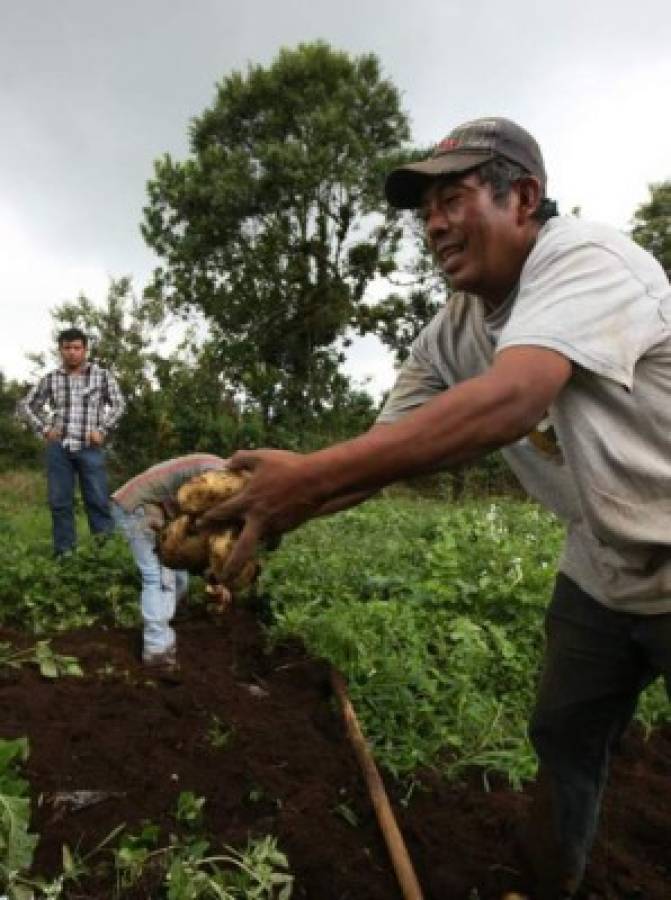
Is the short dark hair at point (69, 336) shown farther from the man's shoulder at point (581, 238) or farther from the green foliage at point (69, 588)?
the man's shoulder at point (581, 238)

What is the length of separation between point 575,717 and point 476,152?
1682 mm

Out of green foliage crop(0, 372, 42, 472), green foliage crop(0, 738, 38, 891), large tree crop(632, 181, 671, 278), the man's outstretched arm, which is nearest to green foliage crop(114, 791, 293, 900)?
green foliage crop(0, 738, 38, 891)

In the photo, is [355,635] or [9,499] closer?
[355,635]

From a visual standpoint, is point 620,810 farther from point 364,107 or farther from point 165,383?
point 364,107

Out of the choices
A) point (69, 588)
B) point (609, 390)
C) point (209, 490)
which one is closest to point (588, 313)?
point (609, 390)

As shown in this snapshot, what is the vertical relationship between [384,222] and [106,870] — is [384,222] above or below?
above

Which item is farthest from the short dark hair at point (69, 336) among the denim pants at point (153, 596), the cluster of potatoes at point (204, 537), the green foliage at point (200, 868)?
the cluster of potatoes at point (204, 537)

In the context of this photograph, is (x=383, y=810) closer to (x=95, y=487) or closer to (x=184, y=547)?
(x=184, y=547)

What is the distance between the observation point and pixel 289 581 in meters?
6.64

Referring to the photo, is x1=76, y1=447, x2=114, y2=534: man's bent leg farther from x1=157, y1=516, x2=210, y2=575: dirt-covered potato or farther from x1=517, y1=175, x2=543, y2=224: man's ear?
x1=517, y1=175, x2=543, y2=224: man's ear

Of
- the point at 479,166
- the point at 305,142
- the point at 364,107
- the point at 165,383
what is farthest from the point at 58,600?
the point at 364,107

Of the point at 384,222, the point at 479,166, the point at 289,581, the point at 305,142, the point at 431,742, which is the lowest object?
the point at 431,742

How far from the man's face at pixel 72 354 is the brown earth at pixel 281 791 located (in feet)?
11.8

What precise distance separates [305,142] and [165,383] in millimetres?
7991
